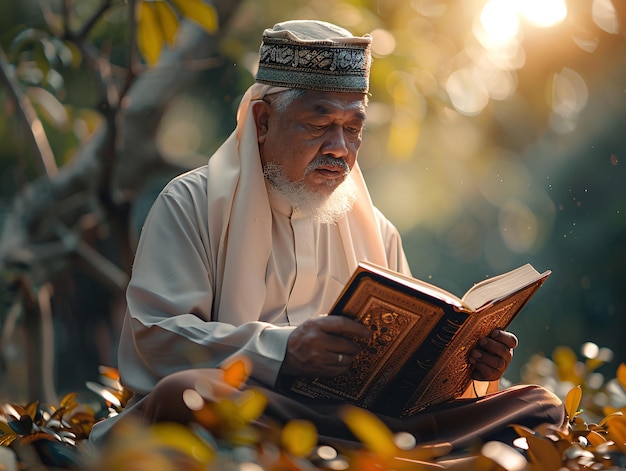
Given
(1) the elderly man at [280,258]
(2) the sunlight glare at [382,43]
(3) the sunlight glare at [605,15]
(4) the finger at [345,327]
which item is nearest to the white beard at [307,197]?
(1) the elderly man at [280,258]

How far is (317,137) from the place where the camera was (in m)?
3.55

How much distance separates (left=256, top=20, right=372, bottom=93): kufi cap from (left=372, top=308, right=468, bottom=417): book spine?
1.12m

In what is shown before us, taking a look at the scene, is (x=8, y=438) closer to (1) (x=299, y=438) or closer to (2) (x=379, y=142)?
(1) (x=299, y=438)

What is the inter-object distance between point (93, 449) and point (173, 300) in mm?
521

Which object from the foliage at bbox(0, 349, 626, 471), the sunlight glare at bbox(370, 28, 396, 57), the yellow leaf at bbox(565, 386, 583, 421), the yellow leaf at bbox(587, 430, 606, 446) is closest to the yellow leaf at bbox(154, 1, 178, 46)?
the foliage at bbox(0, 349, 626, 471)

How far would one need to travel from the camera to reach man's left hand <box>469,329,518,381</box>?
3182 millimetres

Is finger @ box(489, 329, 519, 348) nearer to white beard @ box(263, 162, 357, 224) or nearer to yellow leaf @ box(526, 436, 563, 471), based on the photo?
yellow leaf @ box(526, 436, 563, 471)

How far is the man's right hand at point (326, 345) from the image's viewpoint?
281 centimetres

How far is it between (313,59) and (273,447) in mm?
1676

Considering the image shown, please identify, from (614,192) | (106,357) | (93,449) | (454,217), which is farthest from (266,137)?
(454,217)

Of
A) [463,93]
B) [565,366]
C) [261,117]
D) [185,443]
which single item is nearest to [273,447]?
[185,443]

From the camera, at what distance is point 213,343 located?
3088 millimetres

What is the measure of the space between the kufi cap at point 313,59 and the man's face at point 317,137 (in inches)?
2.1

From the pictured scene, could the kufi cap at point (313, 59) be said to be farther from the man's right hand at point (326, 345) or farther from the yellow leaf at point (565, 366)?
the yellow leaf at point (565, 366)
